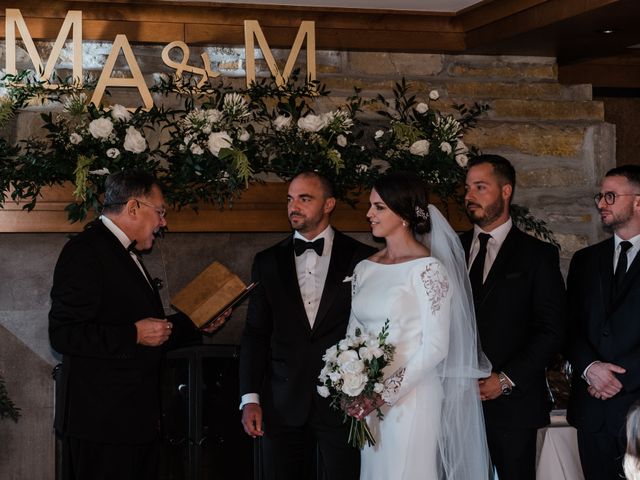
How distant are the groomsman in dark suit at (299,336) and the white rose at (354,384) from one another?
58cm

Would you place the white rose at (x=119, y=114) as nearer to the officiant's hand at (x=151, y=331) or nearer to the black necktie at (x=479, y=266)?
the officiant's hand at (x=151, y=331)

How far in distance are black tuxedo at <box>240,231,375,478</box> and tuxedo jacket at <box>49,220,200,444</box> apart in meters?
0.59

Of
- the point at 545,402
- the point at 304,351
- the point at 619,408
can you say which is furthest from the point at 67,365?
the point at 619,408

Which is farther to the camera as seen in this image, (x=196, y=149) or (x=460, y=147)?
(x=460, y=147)

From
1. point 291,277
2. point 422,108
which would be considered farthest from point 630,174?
point 291,277

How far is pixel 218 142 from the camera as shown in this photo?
195 inches

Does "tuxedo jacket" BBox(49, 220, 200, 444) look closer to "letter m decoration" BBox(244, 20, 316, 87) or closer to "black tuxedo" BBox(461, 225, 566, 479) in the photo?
"black tuxedo" BBox(461, 225, 566, 479)

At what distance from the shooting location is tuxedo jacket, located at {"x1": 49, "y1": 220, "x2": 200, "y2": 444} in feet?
13.0

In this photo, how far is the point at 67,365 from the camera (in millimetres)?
4094

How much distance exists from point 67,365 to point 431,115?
2.52m

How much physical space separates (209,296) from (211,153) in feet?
2.46

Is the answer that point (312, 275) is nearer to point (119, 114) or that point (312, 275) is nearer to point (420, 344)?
point (420, 344)

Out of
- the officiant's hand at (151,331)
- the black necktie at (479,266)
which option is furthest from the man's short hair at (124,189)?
the black necktie at (479,266)

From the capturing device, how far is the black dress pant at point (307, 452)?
436 centimetres
